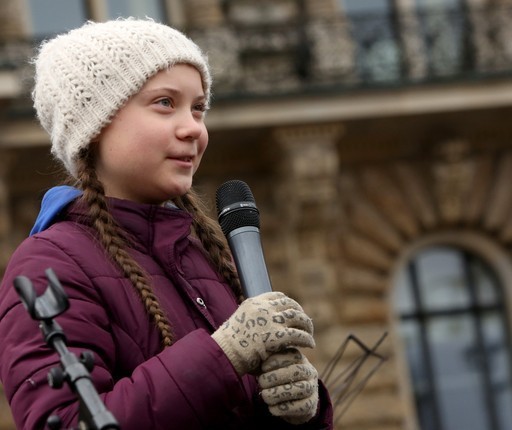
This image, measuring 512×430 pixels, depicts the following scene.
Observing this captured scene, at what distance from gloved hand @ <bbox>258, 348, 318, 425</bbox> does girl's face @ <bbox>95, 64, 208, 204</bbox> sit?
42cm

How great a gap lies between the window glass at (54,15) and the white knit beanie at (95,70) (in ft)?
31.9

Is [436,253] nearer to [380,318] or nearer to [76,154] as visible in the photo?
[380,318]

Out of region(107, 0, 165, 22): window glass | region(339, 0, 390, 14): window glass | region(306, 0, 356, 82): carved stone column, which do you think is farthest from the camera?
region(339, 0, 390, 14): window glass

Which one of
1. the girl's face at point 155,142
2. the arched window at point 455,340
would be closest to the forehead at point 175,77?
the girl's face at point 155,142

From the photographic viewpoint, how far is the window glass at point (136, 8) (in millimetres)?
12695

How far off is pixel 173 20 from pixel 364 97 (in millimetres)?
1798

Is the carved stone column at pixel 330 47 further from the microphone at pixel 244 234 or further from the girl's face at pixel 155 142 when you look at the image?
the girl's face at pixel 155 142

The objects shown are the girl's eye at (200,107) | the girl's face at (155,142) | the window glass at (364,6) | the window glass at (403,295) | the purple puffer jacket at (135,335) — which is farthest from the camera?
the window glass at (364,6)

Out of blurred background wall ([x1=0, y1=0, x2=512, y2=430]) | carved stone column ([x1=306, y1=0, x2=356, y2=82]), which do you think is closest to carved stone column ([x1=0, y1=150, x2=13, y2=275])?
blurred background wall ([x1=0, y1=0, x2=512, y2=430])

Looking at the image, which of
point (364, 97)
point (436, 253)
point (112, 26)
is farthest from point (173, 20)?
point (112, 26)

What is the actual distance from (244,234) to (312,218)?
9681mm

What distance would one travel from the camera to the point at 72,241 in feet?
8.52

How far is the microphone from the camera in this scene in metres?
2.58

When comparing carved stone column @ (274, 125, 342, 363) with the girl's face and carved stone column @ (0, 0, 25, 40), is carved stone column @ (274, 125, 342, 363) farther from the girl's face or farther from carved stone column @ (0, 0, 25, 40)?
the girl's face
